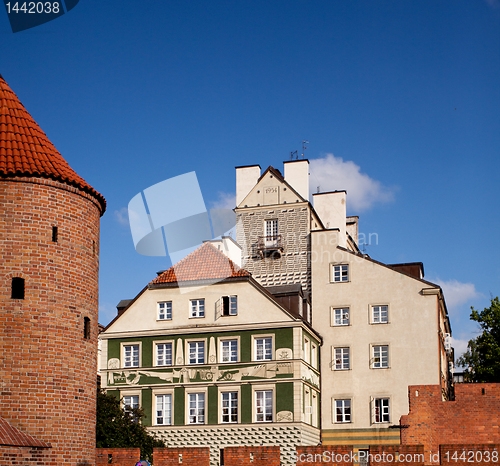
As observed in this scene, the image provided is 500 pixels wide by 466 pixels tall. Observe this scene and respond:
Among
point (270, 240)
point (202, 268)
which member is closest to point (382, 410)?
point (270, 240)

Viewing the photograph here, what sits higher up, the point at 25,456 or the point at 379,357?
the point at 379,357

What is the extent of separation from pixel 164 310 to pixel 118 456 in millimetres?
17697

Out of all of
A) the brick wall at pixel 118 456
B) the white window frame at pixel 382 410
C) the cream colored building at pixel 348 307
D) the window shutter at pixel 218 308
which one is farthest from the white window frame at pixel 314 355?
the brick wall at pixel 118 456

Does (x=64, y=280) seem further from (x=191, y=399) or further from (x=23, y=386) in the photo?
(x=191, y=399)

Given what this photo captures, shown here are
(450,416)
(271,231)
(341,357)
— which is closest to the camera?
(450,416)

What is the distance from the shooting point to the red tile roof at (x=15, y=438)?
20048 millimetres

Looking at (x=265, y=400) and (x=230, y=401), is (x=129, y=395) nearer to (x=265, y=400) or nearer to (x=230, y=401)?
(x=230, y=401)

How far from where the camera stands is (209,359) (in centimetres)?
4097

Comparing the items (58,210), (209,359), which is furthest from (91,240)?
(209,359)

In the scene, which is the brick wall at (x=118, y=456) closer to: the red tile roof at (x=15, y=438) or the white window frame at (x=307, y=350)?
the red tile roof at (x=15, y=438)

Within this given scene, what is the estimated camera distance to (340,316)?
145ft

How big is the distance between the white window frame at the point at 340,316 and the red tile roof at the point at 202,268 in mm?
6283

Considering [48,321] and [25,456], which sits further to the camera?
Result: [48,321]

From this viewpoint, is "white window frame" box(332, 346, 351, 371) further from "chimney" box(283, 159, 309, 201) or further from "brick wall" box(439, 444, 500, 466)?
"brick wall" box(439, 444, 500, 466)
